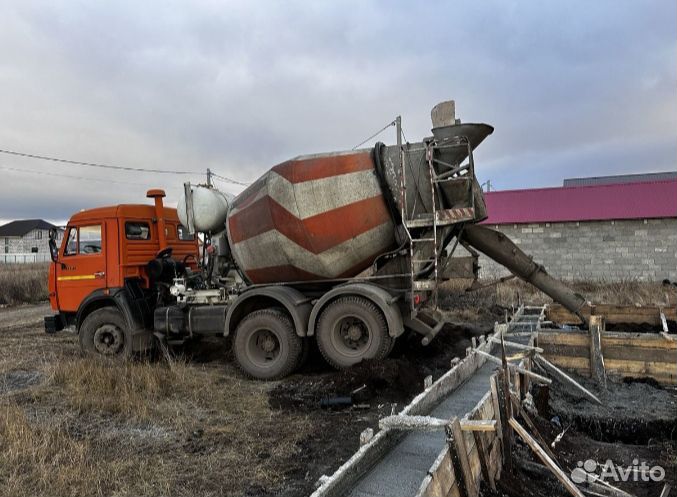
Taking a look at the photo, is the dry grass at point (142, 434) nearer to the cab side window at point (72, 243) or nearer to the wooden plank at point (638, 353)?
the cab side window at point (72, 243)

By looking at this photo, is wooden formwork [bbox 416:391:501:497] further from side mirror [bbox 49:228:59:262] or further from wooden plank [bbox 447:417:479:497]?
side mirror [bbox 49:228:59:262]

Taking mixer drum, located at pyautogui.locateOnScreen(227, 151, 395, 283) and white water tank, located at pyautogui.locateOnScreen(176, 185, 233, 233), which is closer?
mixer drum, located at pyautogui.locateOnScreen(227, 151, 395, 283)

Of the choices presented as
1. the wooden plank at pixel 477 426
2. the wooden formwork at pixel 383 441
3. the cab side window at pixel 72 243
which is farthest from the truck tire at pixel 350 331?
the cab side window at pixel 72 243

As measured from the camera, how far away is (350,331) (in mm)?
7277

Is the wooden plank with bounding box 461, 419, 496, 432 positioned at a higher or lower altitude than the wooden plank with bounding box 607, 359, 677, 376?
higher

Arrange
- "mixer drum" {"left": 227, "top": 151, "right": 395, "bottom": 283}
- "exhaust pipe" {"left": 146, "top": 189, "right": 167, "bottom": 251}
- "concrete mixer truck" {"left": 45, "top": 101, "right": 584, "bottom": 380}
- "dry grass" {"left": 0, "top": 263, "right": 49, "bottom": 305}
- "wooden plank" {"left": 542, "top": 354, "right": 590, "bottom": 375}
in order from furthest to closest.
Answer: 1. "dry grass" {"left": 0, "top": 263, "right": 49, "bottom": 305}
2. "exhaust pipe" {"left": 146, "top": 189, "right": 167, "bottom": 251}
3. "mixer drum" {"left": 227, "top": 151, "right": 395, "bottom": 283}
4. "concrete mixer truck" {"left": 45, "top": 101, "right": 584, "bottom": 380}
5. "wooden plank" {"left": 542, "top": 354, "right": 590, "bottom": 375}

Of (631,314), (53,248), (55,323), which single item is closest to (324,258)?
(53,248)

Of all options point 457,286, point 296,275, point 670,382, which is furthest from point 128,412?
point 457,286

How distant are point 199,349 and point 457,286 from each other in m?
8.72

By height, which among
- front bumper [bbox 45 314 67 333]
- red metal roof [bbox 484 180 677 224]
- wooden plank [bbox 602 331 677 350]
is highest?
red metal roof [bbox 484 180 677 224]

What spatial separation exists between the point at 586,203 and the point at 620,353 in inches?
520

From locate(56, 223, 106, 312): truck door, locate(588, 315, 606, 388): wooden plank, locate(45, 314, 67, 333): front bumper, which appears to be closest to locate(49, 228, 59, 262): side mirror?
locate(56, 223, 106, 312): truck door

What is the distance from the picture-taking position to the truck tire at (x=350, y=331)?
7023 mm

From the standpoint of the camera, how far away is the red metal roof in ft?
57.8
